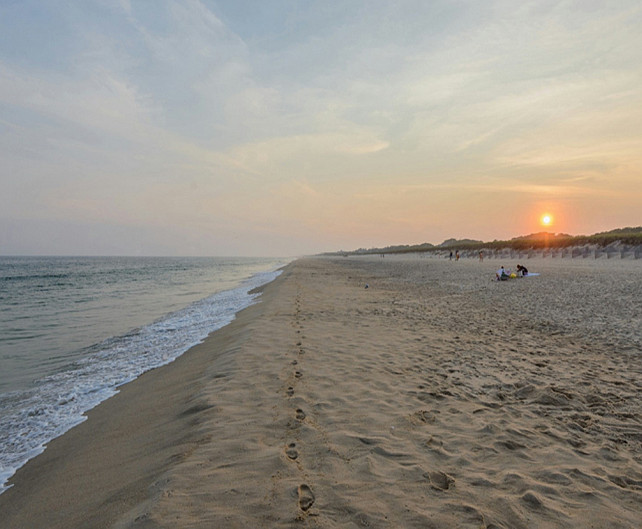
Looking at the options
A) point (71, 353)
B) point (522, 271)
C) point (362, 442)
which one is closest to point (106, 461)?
point (362, 442)

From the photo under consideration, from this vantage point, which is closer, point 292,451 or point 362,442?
point 292,451

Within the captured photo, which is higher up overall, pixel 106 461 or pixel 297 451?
pixel 297 451

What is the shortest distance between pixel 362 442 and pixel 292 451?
88cm

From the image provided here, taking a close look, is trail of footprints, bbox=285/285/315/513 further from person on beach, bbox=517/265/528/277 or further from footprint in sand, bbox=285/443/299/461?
person on beach, bbox=517/265/528/277

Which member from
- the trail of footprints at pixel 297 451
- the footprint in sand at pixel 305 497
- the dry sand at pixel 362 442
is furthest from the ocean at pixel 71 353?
the footprint in sand at pixel 305 497

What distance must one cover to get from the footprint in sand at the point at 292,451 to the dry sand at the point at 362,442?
0.08ft

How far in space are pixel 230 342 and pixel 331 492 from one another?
684cm

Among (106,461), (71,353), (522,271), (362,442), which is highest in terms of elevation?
(522,271)

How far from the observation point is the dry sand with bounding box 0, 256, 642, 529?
2961 mm

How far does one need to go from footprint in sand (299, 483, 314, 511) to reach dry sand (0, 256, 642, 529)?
0.05 feet

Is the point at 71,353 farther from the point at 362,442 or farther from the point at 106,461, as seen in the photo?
the point at 362,442

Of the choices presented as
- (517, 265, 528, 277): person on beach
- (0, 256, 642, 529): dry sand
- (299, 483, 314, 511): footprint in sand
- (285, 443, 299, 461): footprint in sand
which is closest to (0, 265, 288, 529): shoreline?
(0, 256, 642, 529): dry sand

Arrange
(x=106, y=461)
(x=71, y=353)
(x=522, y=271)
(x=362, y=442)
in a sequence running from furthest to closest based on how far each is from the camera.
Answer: (x=522, y=271), (x=71, y=353), (x=106, y=461), (x=362, y=442)

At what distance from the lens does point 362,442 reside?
407cm
